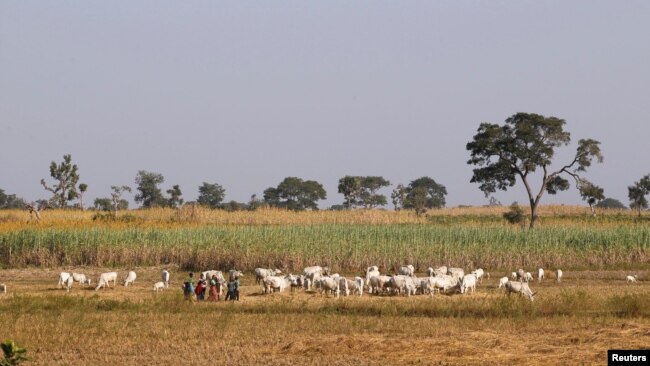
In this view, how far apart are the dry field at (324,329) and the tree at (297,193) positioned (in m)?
84.3

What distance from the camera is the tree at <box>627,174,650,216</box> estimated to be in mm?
87188

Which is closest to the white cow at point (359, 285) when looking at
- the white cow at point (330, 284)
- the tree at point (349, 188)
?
the white cow at point (330, 284)

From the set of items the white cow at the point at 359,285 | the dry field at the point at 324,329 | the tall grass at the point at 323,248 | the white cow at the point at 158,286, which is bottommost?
the dry field at the point at 324,329

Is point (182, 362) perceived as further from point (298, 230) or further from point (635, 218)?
point (635, 218)

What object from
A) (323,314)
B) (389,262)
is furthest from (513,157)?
(323,314)

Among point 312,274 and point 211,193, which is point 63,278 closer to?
point 312,274

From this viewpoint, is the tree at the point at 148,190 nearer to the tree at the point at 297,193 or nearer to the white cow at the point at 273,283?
the tree at the point at 297,193

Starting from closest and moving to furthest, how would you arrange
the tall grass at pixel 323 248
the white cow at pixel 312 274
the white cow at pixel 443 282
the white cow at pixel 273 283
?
the white cow at pixel 443 282 < the white cow at pixel 273 283 < the white cow at pixel 312 274 < the tall grass at pixel 323 248

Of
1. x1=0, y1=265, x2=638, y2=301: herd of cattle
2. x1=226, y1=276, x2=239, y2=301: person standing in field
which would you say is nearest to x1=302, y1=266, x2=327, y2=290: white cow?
x1=0, y1=265, x2=638, y2=301: herd of cattle

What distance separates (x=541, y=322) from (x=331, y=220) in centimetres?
3900

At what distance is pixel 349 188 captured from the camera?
9456 cm

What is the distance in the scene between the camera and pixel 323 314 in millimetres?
21938

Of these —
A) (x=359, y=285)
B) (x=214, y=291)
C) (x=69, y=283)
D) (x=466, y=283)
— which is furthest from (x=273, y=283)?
(x=69, y=283)

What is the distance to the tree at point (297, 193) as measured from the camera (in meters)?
111
